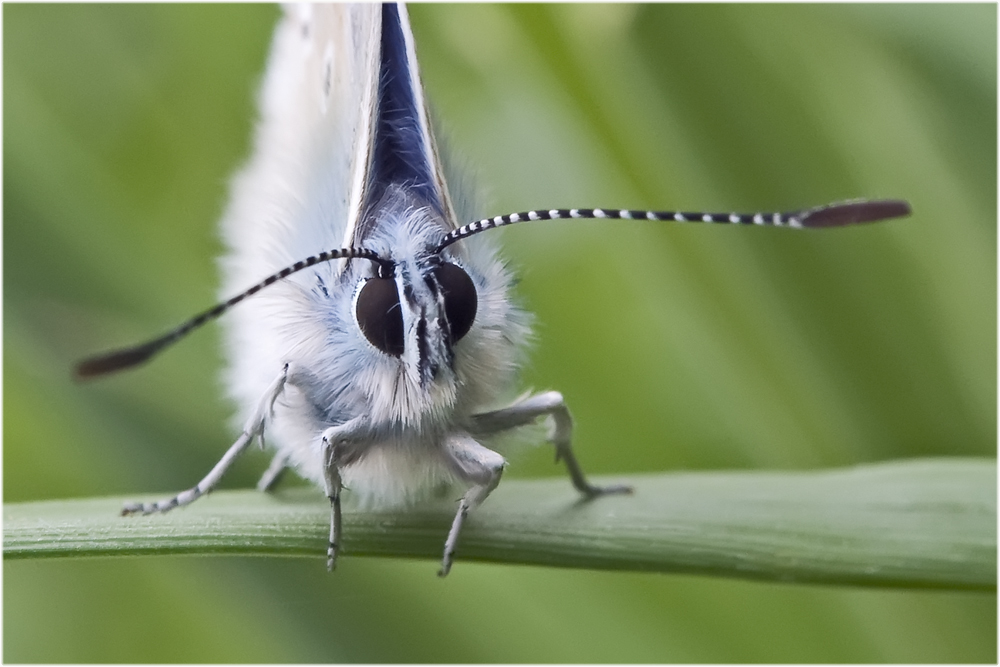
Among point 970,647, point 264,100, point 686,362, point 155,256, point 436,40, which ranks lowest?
point 970,647

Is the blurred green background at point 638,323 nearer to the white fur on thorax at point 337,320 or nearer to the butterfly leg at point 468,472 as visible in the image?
the white fur on thorax at point 337,320

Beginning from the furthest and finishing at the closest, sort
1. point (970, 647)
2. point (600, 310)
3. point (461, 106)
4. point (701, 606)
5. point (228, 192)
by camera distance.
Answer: point (461, 106)
point (600, 310)
point (228, 192)
point (701, 606)
point (970, 647)

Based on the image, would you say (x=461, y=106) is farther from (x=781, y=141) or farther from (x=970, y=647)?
(x=970, y=647)

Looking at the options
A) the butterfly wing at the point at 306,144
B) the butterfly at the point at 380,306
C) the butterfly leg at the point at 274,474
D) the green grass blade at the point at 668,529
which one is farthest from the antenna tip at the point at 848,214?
the butterfly leg at the point at 274,474

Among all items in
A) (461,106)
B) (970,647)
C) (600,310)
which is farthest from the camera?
(461,106)

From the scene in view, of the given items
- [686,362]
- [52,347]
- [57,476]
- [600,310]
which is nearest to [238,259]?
[52,347]

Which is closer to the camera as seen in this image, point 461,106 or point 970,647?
point 970,647

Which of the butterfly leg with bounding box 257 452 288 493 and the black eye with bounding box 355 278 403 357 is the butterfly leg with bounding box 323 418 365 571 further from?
the butterfly leg with bounding box 257 452 288 493

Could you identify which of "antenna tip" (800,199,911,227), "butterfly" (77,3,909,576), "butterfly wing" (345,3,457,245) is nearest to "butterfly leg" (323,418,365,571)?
"butterfly" (77,3,909,576)
